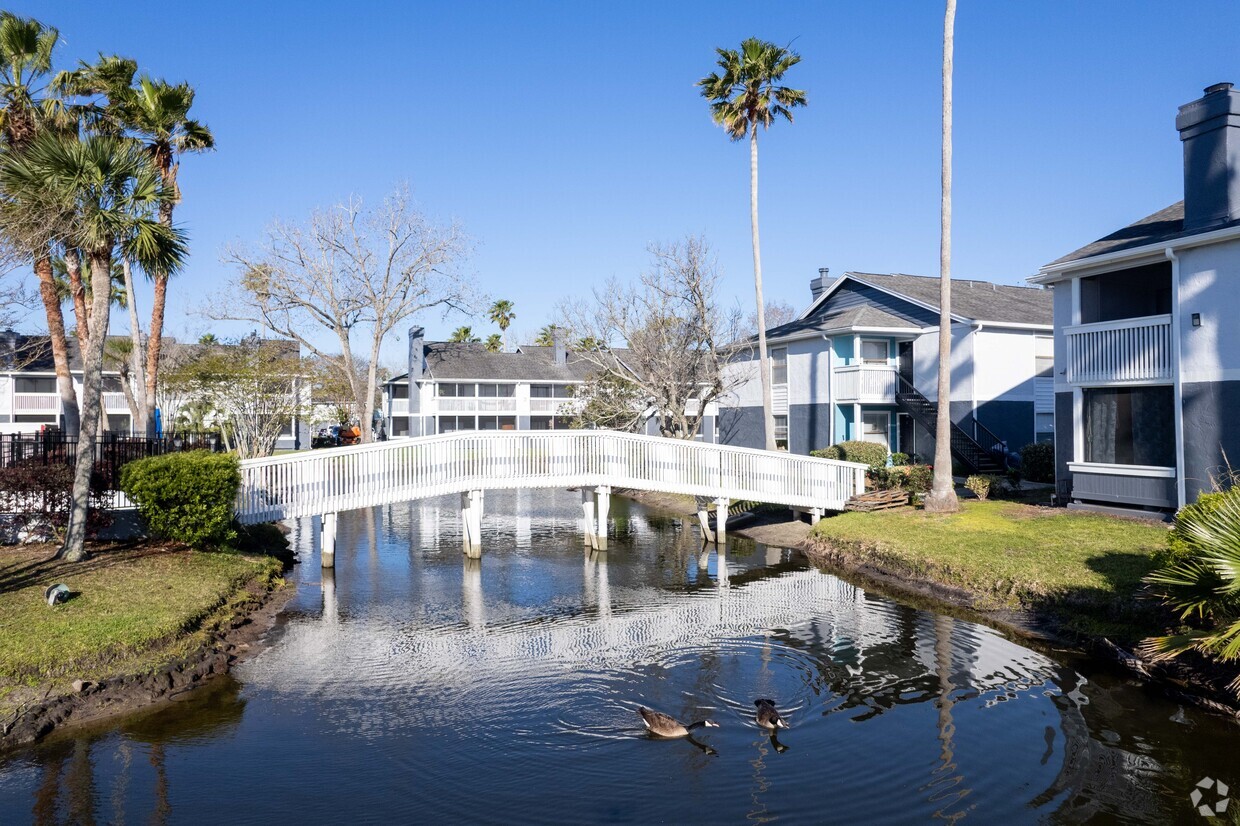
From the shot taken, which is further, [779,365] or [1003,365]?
[779,365]

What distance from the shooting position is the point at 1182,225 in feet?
67.6

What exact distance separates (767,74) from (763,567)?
16.5 meters

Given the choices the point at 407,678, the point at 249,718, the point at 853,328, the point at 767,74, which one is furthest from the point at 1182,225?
the point at 249,718

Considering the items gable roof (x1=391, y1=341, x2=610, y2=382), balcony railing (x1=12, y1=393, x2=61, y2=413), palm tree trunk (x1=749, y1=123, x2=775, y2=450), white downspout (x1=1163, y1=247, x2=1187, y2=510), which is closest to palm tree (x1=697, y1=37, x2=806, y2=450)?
palm tree trunk (x1=749, y1=123, x2=775, y2=450)

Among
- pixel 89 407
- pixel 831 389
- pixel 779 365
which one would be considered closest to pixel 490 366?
pixel 779 365

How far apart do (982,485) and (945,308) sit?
5024mm

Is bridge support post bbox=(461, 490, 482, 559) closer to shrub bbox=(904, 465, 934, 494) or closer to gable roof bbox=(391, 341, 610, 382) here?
shrub bbox=(904, 465, 934, 494)

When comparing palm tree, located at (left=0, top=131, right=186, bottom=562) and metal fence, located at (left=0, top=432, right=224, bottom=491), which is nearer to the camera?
palm tree, located at (left=0, top=131, right=186, bottom=562)

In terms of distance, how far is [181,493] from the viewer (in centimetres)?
1702

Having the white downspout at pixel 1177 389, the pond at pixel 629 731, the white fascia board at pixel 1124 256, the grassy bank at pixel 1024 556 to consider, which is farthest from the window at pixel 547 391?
the white downspout at pixel 1177 389

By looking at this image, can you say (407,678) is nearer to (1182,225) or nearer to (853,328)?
(1182,225)

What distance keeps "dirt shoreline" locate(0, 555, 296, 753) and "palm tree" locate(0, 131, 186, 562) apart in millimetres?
3886

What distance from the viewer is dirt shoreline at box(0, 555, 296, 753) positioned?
10078mm

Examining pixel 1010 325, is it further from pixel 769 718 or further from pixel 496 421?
pixel 496 421
